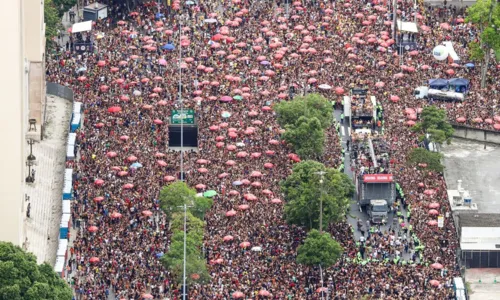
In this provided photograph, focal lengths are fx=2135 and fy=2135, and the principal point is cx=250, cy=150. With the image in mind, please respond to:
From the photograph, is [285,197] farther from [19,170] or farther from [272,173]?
[19,170]

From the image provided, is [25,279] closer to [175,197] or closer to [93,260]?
[93,260]

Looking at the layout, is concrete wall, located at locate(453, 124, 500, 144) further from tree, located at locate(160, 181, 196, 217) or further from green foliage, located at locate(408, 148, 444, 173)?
tree, located at locate(160, 181, 196, 217)

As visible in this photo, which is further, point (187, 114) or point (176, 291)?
point (187, 114)

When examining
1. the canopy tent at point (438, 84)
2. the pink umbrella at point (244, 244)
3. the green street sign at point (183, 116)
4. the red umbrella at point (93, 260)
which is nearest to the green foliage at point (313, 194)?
the pink umbrella at point (244, 244)

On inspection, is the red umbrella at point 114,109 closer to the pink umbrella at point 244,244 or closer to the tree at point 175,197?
the tree at point 175,197

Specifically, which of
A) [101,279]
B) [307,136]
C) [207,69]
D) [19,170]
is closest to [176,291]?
[101,279]

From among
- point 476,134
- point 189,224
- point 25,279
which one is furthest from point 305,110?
point 25,279
